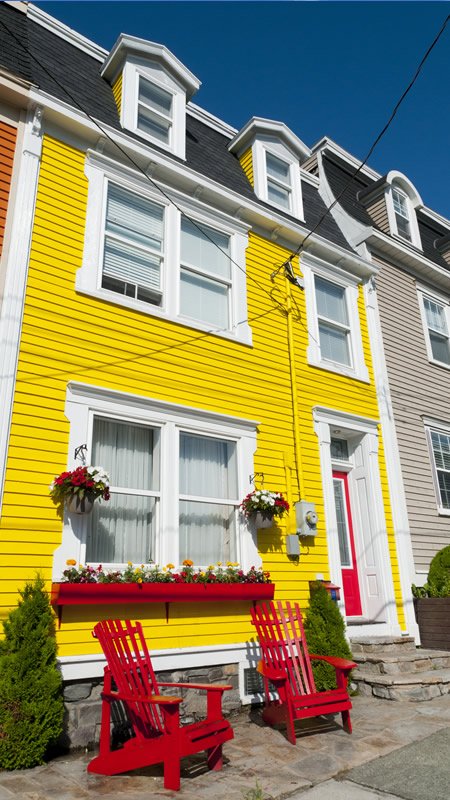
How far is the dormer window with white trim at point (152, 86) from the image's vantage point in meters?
8.06

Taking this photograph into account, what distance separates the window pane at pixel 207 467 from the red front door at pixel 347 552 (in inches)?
89.8

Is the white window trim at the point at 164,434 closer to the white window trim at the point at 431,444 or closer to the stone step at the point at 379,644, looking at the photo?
the stone step at the point at 379,644

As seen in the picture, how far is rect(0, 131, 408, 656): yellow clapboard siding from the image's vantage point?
5.17 meters

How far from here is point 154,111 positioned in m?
8.23

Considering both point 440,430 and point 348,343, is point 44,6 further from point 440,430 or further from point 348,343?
point 440,430

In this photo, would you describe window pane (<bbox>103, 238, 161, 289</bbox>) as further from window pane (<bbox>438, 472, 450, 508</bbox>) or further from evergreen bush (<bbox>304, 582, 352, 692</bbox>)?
window pane (<bbox>438, 472, 450, 508</bbox>)

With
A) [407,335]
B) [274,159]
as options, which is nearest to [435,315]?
[407,335]

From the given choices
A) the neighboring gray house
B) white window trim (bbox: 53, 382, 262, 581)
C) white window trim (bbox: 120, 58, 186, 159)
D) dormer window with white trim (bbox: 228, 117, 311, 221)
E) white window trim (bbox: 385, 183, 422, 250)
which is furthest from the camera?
white window trim (bbox: 385, 183, 422, 250)

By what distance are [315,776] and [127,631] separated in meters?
1.74

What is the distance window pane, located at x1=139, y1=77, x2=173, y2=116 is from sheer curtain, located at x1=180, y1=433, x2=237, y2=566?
5.19m

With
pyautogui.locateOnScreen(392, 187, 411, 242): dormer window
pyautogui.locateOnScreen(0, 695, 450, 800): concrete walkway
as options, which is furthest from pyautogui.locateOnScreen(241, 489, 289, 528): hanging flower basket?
pyautogui.locateOnScreen(392, 187, 411, 242): dormer window

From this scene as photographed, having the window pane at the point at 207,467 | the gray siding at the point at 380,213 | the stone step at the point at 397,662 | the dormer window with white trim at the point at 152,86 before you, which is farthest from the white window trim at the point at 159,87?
the stone step at the point at 397,662

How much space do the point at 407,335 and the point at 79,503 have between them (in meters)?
7.50

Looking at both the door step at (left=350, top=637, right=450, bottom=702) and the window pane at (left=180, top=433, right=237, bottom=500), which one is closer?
the door step at (left=350, top=637, right=450, bottom=702)
